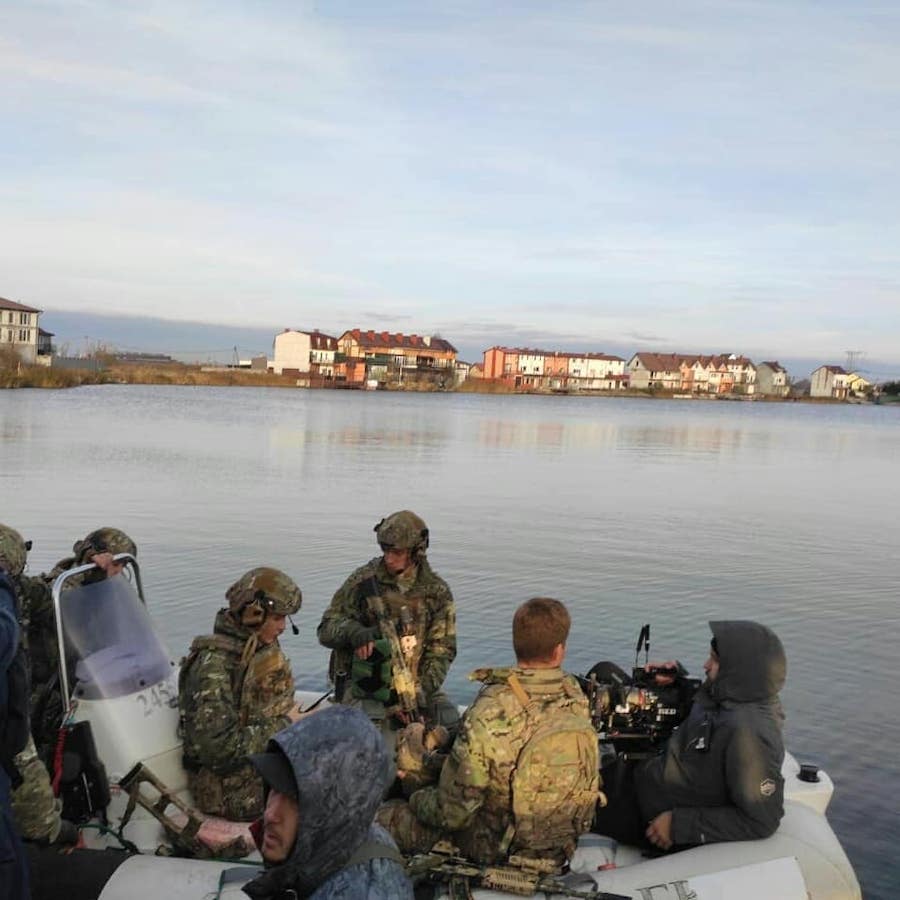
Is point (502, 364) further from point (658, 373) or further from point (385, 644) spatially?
point (385, 644)

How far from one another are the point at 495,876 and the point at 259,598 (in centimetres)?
142

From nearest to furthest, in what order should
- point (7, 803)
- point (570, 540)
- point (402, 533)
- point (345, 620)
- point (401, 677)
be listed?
point (7, 803) → point (401, 677) → point (402, 533) → point (345, 620) → point (570, 540)

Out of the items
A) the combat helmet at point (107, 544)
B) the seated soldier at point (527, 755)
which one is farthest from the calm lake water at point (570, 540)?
the combat helmet at point (107, 544)

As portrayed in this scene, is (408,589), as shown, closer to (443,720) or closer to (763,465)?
(443,720)

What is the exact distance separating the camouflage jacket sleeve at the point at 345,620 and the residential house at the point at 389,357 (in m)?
122

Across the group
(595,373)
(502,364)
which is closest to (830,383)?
(595,373)

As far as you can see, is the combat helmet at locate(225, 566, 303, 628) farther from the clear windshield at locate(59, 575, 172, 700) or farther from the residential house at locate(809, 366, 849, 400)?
the residential house at locate(809, 366, 849, 400)

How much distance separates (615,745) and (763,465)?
93.1 feet

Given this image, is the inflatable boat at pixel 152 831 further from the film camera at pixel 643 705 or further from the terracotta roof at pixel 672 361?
the terracotta roof at pixel 672 361

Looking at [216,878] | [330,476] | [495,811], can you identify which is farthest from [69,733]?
[330,476]

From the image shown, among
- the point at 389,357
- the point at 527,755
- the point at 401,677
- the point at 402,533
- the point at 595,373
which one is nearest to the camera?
the point at 527,755

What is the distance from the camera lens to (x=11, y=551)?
419cm

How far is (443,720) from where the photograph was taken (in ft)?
17.9

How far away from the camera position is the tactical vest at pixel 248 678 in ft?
13.2
